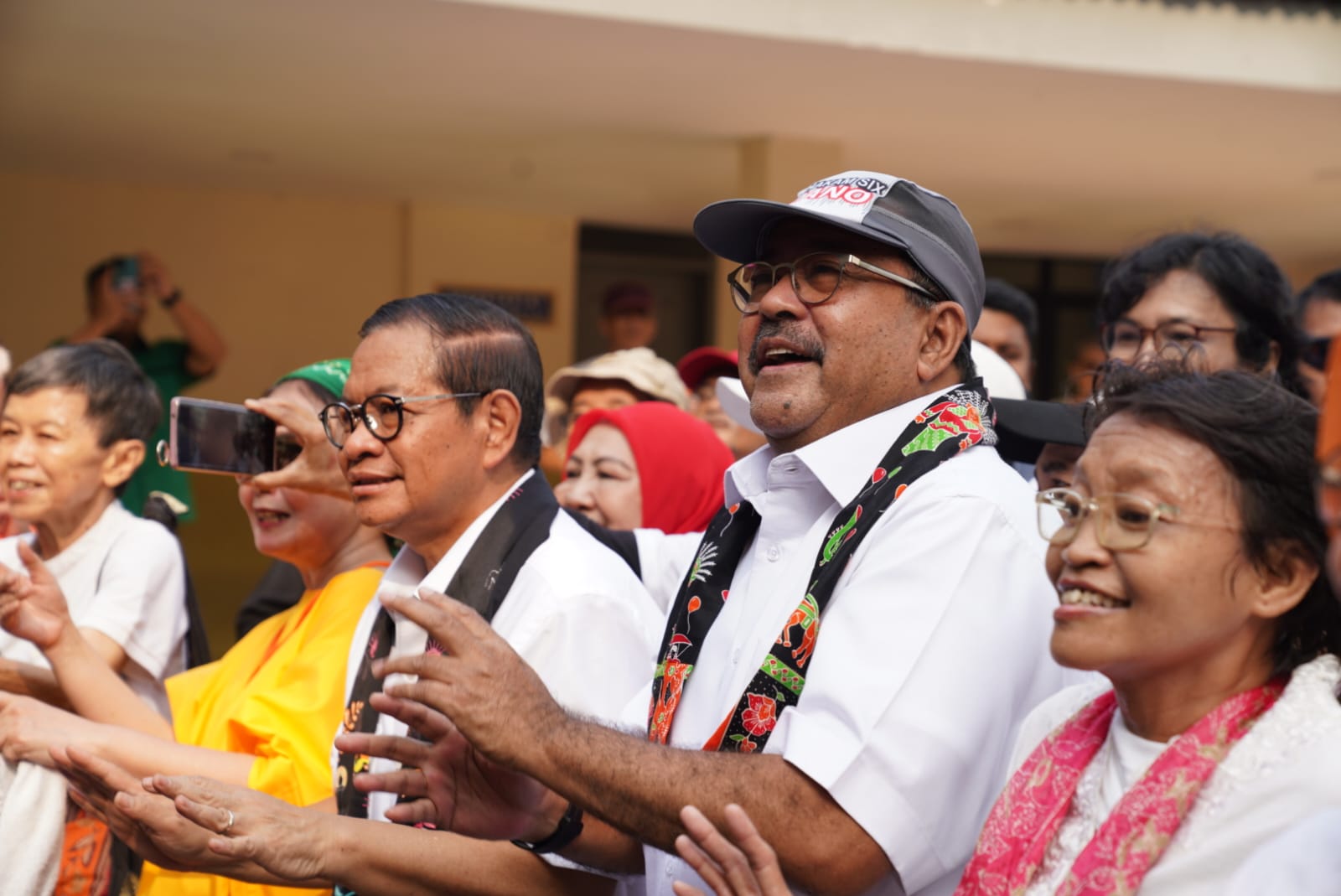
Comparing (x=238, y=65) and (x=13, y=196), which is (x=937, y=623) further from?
(x=13, y=196)

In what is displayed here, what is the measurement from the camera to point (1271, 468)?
165cm

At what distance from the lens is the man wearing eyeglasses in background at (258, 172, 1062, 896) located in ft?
5.83

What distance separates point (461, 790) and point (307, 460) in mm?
1172

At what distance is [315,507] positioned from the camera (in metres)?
3.13

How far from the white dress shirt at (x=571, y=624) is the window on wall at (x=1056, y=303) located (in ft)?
31.8

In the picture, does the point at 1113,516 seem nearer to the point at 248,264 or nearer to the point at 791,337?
the point at 791,337

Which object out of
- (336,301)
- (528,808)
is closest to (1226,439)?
(528,808)

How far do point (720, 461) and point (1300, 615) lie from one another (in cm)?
242

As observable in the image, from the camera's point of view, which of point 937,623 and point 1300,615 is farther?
point 937,623

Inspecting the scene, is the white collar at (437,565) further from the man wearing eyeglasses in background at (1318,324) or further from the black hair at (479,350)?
the man wearing eyeglasses in background at (1318,324)

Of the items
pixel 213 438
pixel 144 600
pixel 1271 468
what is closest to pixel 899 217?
pixel 1271 468

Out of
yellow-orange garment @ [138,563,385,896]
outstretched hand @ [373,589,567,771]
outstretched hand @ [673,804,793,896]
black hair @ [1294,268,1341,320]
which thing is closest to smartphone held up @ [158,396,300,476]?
yellow-orange garment @ [138,563,385,896]

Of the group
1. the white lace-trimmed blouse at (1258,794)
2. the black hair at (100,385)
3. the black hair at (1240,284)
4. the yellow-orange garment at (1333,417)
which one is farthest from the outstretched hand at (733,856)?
the black hair at (100,385)

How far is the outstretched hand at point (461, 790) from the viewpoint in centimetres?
208
